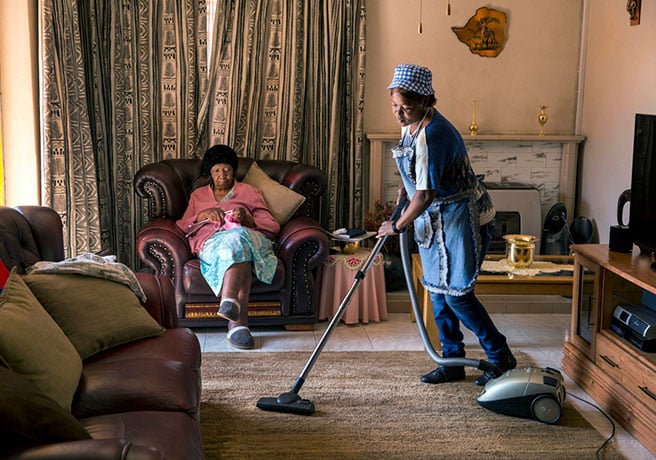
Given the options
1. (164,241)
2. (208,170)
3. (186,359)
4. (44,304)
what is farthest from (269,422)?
(208,170)

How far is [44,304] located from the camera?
276 cm

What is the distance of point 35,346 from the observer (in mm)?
2322

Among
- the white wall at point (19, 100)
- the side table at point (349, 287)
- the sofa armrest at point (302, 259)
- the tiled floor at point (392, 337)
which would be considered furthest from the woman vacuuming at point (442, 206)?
the white wall at point (19, 100)

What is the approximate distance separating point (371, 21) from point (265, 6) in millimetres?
739

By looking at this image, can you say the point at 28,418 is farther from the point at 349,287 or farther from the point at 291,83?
the point at 291,83

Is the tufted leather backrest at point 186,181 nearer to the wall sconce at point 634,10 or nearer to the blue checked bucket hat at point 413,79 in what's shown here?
the blue checked bucket hat at point 413,79

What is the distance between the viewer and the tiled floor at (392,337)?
443 centimetres

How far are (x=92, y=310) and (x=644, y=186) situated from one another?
244 cm

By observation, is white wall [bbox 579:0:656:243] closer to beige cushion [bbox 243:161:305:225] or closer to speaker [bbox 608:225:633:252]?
speaker [bbox 608:225:633:252]

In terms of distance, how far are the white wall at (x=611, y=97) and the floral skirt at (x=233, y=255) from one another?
230 cm

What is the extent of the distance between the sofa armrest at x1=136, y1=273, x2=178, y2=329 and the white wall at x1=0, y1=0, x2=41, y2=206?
1850 mm

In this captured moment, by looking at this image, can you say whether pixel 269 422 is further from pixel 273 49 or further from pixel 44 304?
pixel 273 49

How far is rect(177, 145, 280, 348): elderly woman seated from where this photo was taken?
4.45 metres

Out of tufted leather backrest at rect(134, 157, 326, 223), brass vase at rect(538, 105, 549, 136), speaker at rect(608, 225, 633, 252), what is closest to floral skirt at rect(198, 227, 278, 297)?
tufted leather backrest at rect(134, 157, 326, 223)
